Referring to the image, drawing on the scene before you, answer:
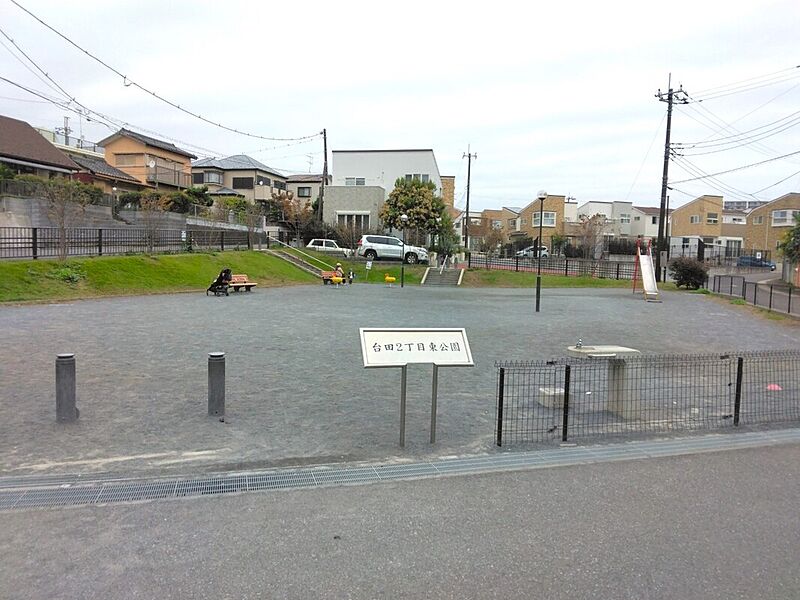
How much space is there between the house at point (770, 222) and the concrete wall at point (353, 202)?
4149 centimetres

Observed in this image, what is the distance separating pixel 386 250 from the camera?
121 ft

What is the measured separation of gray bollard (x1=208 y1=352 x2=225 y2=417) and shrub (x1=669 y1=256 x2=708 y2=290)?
2933 cm

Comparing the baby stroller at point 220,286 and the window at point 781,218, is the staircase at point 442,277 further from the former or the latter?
the window at point 781,218

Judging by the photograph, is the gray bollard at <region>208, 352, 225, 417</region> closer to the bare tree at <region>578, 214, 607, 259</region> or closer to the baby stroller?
the baby stroller

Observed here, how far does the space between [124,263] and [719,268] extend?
152ft

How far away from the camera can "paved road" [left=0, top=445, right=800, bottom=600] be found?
308 centimetres

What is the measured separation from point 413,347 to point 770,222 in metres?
69.6

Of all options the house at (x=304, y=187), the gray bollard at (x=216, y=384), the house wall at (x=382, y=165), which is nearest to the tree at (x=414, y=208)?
the house wall at (x=382, y=165)

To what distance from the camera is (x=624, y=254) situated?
56.9 metres

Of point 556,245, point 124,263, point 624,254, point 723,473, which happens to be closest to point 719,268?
point 624,254

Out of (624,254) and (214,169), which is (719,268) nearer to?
(624,254)

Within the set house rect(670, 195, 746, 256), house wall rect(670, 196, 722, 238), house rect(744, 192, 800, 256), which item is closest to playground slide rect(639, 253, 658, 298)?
house rect(744, 192, 800, 256)

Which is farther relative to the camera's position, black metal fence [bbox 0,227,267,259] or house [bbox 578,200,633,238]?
house [bbox 578,200,633,238]

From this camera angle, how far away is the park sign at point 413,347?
5141mm
